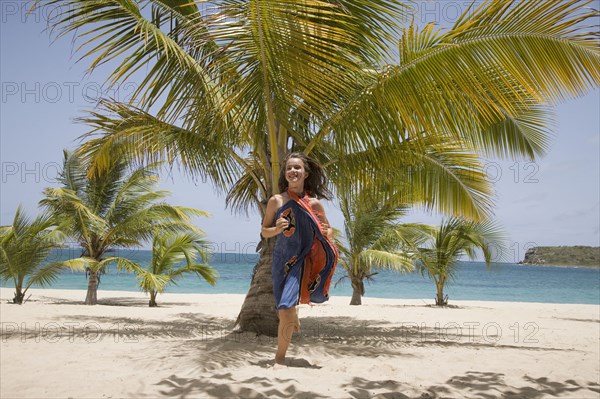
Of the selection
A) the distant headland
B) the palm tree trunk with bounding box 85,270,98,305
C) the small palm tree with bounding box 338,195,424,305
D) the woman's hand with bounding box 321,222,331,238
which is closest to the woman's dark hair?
the woman's hand with bounding box 321,222,331,238

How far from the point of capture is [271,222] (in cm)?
438

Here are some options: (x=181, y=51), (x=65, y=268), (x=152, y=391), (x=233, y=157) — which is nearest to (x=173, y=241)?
(x=65, y=268)

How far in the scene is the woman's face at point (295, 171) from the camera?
14.0 feet

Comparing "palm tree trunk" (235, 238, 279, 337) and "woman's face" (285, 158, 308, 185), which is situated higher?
"woman's face" (285, 158, 308, 185)

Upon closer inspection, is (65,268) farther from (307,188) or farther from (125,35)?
(307,188)

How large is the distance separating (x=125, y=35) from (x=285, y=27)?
88.6 inches

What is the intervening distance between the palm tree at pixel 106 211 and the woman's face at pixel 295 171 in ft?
27.3

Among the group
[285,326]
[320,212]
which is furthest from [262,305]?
[320,212]

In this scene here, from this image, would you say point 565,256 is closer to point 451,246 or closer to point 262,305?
point 451,246

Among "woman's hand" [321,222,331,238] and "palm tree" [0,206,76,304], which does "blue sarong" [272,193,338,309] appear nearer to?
"woman's hand" [321,222,331,238]

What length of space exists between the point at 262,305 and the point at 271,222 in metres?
2.23

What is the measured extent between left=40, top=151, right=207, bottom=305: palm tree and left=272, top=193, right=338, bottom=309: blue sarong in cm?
843

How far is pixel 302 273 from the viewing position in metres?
4.27

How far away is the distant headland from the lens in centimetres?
8744
